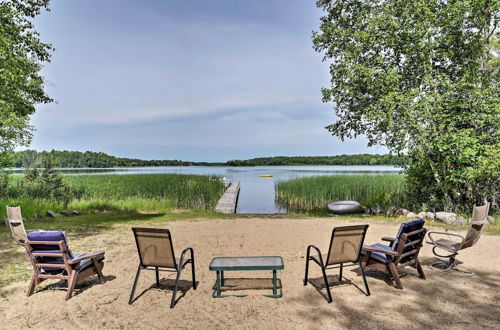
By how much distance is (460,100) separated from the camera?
11.0 m

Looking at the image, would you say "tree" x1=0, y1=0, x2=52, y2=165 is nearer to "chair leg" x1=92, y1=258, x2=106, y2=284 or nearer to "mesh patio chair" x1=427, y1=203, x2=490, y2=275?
"chair leg" x1=92, y1=258, x2=106, y2=284

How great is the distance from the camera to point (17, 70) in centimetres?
916

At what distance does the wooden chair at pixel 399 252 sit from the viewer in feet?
13.8

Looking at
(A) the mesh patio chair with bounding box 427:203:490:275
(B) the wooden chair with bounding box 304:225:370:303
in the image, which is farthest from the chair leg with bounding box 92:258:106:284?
(A) the mesh patio chair with bounding box 427:203:490:275

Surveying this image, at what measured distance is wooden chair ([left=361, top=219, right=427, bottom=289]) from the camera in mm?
4191

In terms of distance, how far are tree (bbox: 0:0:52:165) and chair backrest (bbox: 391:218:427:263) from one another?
33.9 ft

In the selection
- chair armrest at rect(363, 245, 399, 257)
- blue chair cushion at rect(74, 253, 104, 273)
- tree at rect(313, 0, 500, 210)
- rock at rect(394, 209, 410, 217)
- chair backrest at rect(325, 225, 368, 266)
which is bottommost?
rock at rect(394, 209, 410, 217)

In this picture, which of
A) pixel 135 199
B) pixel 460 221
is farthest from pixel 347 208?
pixel 135 199

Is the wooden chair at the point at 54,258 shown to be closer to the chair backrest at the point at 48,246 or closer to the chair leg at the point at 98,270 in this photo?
the chair backrest at the point at 48,246

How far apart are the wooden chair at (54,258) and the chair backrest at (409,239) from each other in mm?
4205

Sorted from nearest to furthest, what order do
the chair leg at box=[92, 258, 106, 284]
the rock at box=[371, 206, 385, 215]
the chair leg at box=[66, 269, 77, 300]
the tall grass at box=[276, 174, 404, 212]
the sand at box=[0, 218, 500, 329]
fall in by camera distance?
the sand at box=[0, 218, 500, 329] < the chair leg at box=[66, 269, 77, 300] < the chair leg at box=[92, 258, 106, 284] < the rock at box=[371, 206, 385, 215] < the tall grass at box=[276, 174, 404, 212]

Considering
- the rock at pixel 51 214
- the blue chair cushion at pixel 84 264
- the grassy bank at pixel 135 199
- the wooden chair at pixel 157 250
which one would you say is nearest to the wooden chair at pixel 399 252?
the wooden chair at pixel 157 250

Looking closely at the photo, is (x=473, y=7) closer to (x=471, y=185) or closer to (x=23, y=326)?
(x=471, y=185)

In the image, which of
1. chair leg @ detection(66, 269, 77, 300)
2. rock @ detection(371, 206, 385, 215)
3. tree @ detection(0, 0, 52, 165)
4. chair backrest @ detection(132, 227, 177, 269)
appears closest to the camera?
chair backrest @ detection(132, 227, 177, 269)
